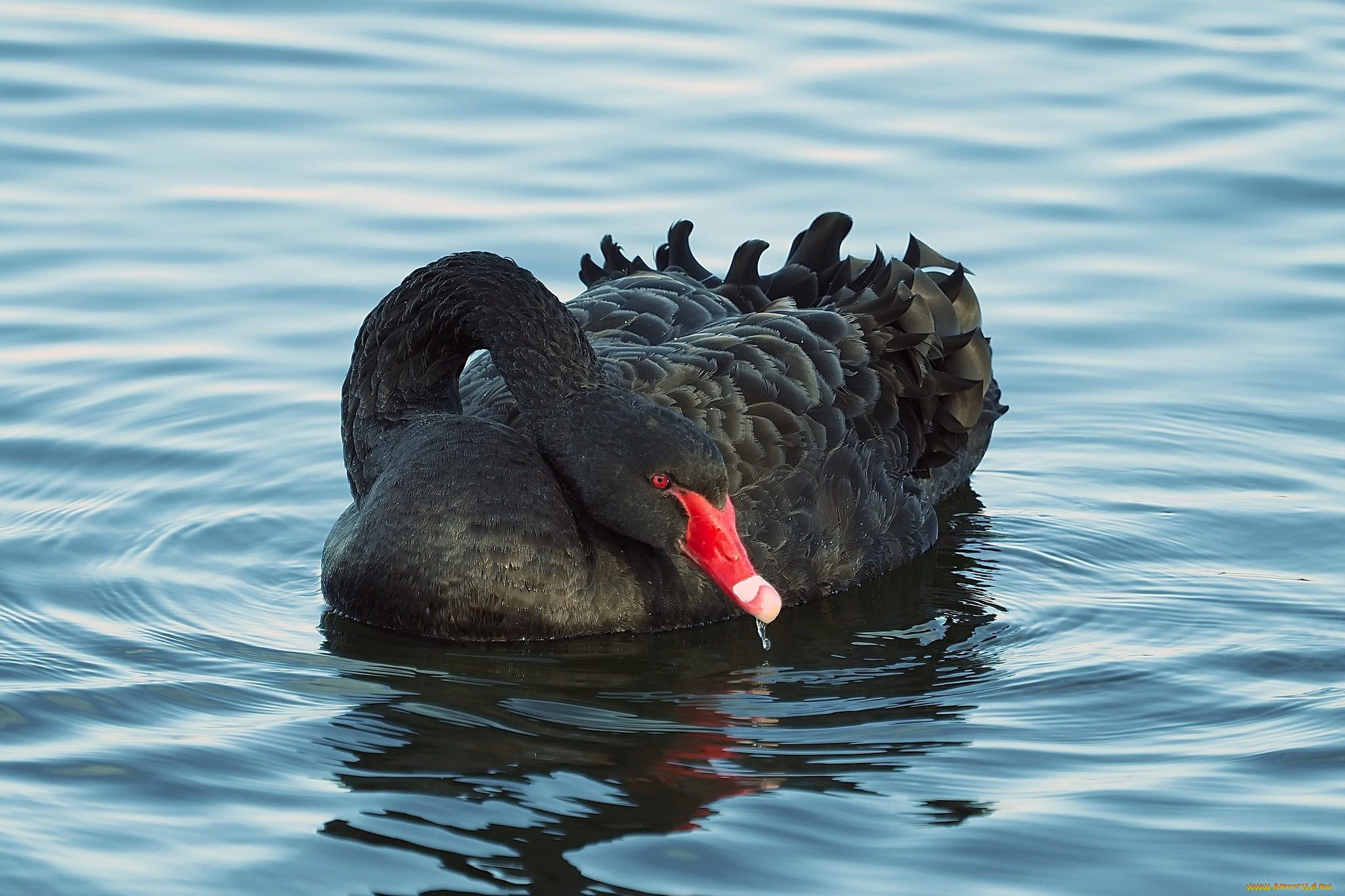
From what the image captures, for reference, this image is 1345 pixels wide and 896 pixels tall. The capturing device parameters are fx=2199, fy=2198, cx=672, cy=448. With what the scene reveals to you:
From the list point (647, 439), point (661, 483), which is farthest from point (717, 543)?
point (647, 439)

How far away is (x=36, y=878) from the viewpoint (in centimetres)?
610

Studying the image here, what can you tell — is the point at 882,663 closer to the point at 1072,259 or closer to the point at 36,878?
the point at 36,878

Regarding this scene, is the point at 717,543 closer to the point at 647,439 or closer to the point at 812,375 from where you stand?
the point at 647,439

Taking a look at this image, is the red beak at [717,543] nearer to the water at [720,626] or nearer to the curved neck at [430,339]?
the water at [720,626]

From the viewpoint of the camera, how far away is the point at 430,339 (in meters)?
8.92

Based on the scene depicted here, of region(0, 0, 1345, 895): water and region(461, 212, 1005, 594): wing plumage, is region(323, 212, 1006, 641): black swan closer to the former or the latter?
region(461, 212, 1005, 594): wing plumage

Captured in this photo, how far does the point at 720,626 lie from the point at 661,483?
3.26 ft

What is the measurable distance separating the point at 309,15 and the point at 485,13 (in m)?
1.30

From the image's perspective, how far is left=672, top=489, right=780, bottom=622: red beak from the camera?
7855 mm

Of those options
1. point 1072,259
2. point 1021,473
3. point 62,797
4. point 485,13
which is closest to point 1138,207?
point 1072,259

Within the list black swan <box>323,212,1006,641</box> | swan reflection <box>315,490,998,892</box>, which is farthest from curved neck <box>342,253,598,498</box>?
swan reflection <box>315,490,998,892</box>

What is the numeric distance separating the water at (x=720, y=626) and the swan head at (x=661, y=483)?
476 millimetres

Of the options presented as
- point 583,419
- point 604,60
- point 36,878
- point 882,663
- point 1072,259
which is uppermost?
point 604,60

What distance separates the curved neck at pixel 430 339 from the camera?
8.61 meters
